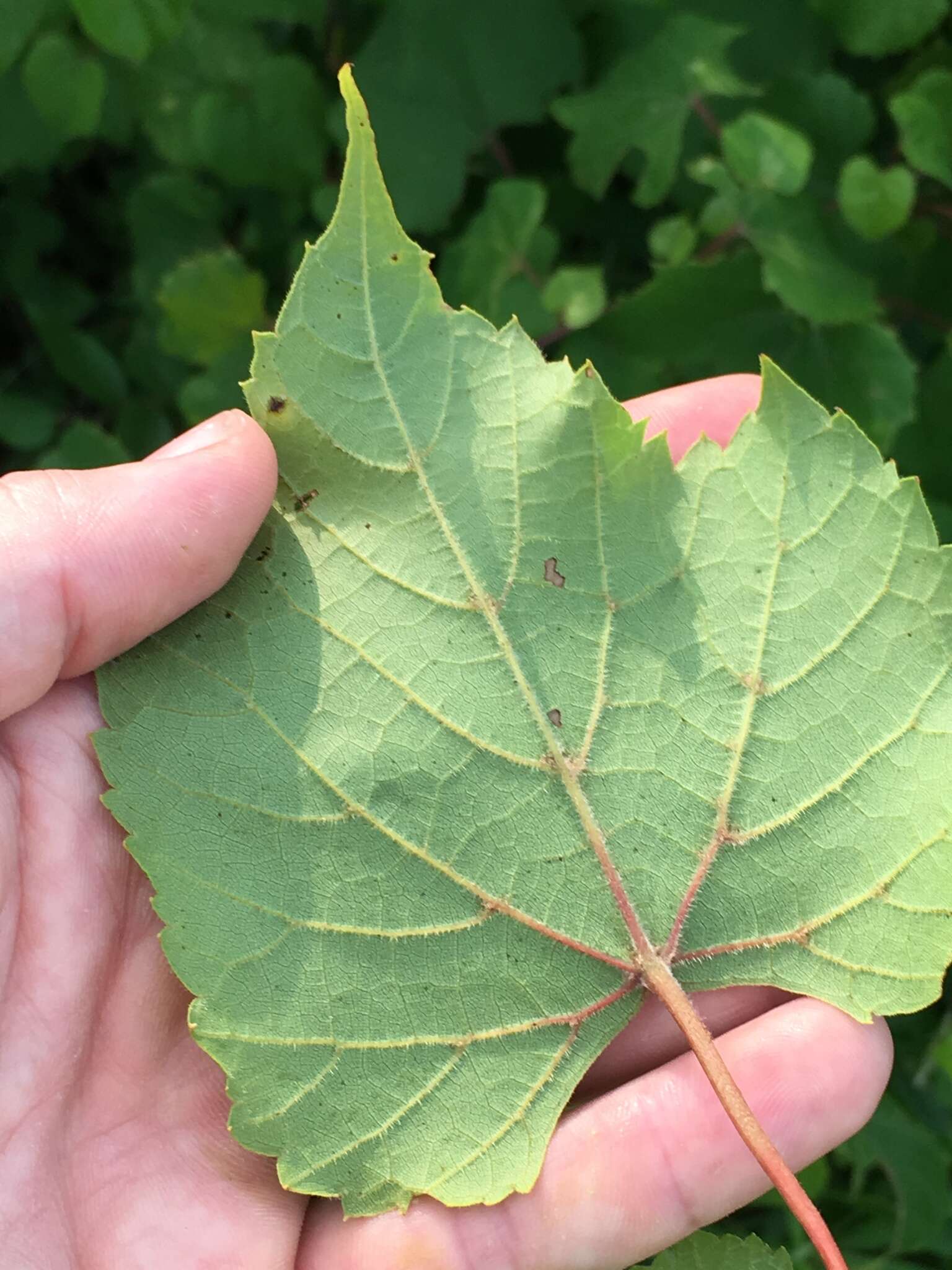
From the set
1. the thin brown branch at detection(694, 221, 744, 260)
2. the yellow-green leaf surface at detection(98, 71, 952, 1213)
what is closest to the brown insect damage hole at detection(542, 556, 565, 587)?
the yellow-green leaf surface at detection(98, 71, 952, 1213)

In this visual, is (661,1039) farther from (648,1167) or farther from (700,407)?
(700,407)

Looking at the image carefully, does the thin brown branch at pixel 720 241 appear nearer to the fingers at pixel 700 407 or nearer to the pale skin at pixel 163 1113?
the fingers at pixel 700 407

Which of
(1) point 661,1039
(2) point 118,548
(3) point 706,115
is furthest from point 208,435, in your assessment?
(3) point 706,115

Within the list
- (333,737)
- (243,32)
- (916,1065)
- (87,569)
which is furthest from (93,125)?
(916,1065)

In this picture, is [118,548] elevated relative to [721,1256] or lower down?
elevated

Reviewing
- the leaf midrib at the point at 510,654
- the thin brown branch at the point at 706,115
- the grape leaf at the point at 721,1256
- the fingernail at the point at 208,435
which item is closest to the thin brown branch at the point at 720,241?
the thin brown branch at the point at 706,115

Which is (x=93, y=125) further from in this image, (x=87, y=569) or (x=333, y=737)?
(x=333, y=737)
